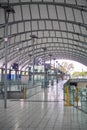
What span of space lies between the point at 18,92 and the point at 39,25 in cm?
2050

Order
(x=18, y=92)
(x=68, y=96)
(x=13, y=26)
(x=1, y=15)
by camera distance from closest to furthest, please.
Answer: (x=68, y=96)
(x=18, y=92)
(x=1, y=15)
(x=13, y=26)

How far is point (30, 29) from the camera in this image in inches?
1943

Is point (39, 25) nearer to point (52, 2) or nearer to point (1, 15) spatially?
point (1, 15)

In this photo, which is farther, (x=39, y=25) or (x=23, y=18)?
(x=39, y=25)

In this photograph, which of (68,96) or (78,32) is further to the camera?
(78,32)

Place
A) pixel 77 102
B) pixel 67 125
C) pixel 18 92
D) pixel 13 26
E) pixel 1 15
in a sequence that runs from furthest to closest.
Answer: pixel 13 26 → pixel 1 15 → pixel 18 92 → pixel 77 102 → pixel 67 125

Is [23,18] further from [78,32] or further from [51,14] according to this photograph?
[78,32]

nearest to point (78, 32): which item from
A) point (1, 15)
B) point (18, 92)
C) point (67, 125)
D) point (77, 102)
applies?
point (1, 15)

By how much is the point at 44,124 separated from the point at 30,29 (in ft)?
125

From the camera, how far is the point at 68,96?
75.3 ft

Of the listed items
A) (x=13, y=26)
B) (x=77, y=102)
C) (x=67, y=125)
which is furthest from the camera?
(x=13, y=26)

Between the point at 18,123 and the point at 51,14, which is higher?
the point at 51,14

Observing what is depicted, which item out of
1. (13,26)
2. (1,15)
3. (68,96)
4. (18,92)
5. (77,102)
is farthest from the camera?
(13,26)

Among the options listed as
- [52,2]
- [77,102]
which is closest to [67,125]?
[77,102]
